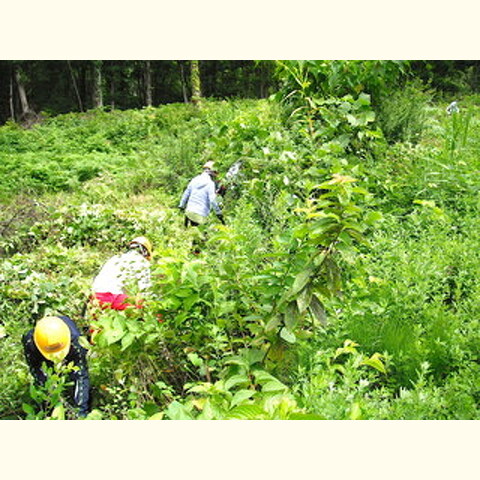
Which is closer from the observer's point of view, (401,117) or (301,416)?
(301,416)

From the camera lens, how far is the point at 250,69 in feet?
84.3

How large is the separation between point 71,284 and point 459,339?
3.52 m

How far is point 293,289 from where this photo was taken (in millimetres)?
2342

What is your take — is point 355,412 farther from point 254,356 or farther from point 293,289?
point 254,356

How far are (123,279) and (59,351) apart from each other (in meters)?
0.75

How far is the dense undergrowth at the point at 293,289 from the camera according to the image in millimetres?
2291

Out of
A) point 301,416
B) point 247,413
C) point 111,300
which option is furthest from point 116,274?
point 301,416

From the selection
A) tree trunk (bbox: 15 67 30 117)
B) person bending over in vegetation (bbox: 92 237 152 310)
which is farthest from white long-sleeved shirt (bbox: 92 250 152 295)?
tree trunk (bbox: 15 67 30 117)

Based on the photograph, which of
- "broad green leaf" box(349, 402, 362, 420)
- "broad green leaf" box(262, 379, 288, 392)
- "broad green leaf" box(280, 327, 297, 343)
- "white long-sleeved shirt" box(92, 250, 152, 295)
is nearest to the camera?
"broad green leaf" box(349, 402, 362, 420)

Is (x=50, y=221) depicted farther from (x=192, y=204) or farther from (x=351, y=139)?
(x=351, y=139)

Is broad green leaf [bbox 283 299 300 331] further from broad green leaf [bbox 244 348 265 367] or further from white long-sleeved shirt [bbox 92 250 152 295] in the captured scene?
white long-sleeved shirt [bbox 92 250 152 295]

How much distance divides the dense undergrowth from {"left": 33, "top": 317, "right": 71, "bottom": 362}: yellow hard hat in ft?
0.90

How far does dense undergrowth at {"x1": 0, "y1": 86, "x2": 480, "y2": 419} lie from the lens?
2291 millimetres

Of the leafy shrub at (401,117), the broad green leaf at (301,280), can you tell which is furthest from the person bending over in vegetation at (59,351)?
the leafy shrub at (401,117)
